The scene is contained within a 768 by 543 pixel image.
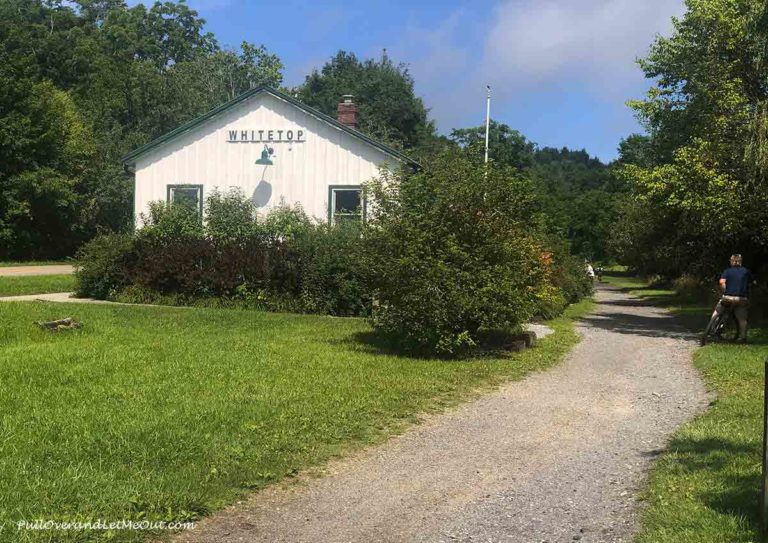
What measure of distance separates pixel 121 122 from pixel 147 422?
182ft

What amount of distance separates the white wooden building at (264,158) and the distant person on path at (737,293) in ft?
32.8

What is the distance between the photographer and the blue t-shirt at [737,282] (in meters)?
14.8

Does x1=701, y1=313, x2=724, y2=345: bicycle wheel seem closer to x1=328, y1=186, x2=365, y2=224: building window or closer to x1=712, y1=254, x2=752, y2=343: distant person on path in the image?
x1=712, y1=254, x2=752, y2=343: distant person on path

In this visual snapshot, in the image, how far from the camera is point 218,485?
208 inches

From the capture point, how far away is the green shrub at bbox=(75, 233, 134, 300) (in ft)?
62.1

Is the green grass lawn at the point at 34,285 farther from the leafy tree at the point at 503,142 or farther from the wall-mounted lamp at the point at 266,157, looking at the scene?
the leafy tree at the point at 503,142

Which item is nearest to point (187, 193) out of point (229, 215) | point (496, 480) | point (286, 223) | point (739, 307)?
point (229, 215)

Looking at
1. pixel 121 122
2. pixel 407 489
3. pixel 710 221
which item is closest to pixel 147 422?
pixel 407 489

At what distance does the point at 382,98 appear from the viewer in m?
68.8

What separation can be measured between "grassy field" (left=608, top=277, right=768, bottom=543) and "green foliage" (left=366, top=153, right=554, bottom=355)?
145 inches

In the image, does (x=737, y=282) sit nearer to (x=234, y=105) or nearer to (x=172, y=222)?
(x=172, y=222)

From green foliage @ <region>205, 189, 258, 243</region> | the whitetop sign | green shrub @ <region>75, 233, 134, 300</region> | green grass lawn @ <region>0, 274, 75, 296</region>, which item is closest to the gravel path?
green foliage @ <region>205, 189, 258, 243</region>

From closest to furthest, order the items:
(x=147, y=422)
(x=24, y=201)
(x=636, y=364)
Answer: (x=147, y=422) → (x=636, y=364) → (x=24, y=201)

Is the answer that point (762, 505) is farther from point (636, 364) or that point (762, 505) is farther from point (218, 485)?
point (636, 364)
